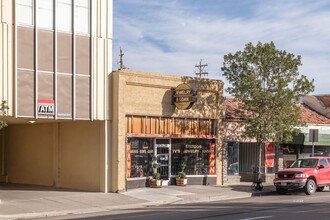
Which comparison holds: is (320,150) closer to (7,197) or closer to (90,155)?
(90,155)

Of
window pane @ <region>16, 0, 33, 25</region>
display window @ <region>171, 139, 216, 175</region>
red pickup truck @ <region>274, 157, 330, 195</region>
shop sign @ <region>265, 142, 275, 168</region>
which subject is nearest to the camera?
window pane @ <region>16, 0, 33, 25</region>

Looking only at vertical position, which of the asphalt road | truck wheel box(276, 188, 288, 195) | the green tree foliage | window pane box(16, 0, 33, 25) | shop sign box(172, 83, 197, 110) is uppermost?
window pane box(16, 0, 33, 25)

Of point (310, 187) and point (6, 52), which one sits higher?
point (6, 52)

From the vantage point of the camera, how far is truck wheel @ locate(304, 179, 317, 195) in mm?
23938

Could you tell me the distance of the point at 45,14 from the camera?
22.3 meters

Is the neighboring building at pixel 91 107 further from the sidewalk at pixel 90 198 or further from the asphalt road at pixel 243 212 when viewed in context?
the asphalt road at pixel 243 212

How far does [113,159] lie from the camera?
2420 centimetres

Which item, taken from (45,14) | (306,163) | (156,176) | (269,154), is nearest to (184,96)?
(156,176)

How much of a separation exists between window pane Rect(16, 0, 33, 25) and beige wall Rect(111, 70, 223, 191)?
184 inches

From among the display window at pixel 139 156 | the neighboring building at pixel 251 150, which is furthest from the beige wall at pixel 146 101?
the neighboring building at pixel 251 150

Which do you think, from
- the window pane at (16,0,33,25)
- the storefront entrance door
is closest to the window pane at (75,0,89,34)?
the window pane at (16,0,33,25)

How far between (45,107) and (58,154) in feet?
17.0

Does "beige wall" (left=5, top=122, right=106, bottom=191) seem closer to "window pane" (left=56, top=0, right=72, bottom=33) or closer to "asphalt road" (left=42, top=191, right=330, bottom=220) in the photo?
"window pane" (left=56, top=0, right=72, bottom=33)

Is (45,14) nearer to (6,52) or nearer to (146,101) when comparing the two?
(6,52)
